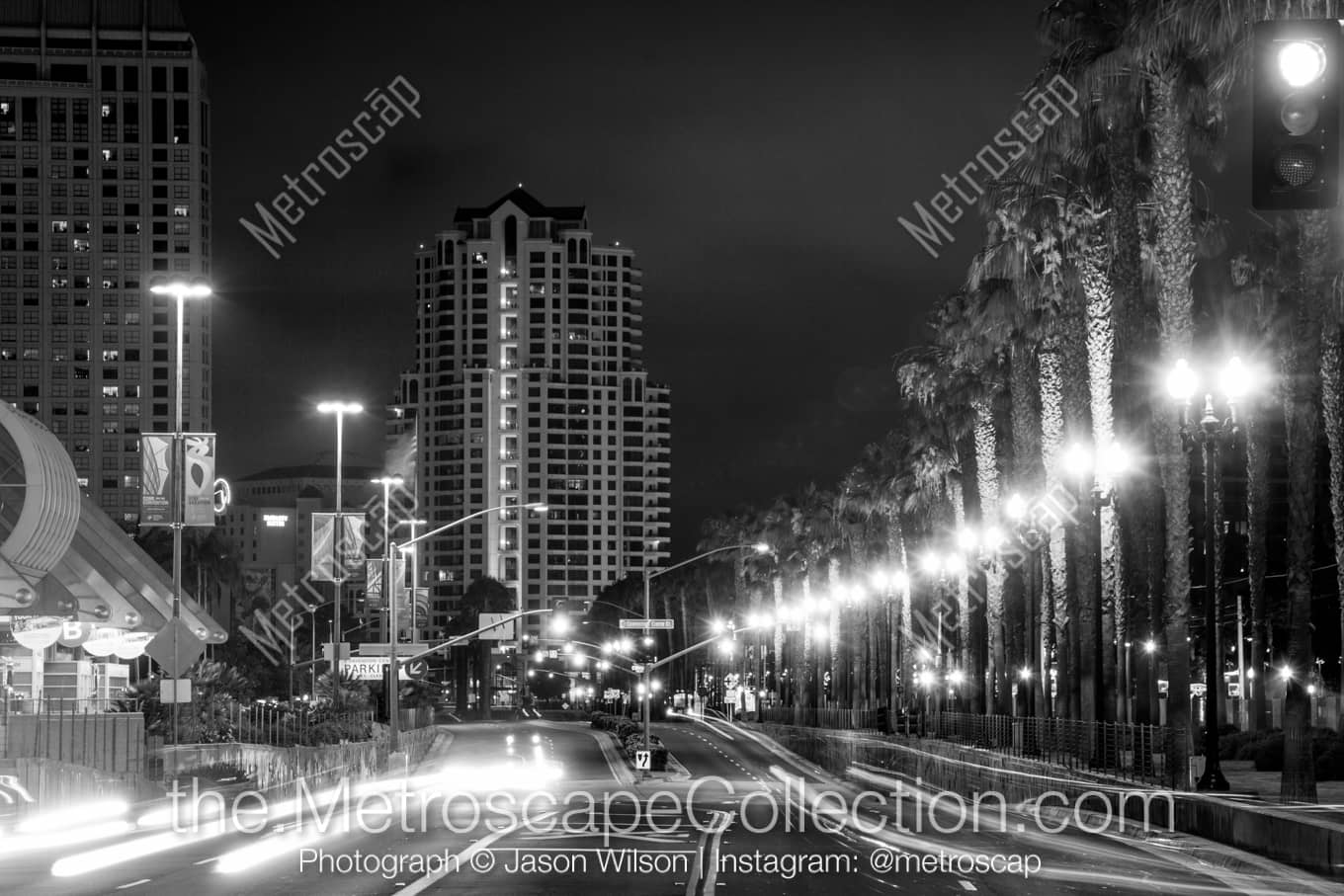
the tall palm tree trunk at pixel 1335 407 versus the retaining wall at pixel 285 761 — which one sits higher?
the tall palm tree trunk at pixel 1335 407

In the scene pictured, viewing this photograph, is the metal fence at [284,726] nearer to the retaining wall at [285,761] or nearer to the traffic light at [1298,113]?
the retaining wall at [285,761]

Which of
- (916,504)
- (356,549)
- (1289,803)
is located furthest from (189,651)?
(916,504)

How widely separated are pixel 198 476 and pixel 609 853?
57.2 ft

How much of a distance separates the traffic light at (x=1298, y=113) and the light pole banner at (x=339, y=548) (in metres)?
44.7

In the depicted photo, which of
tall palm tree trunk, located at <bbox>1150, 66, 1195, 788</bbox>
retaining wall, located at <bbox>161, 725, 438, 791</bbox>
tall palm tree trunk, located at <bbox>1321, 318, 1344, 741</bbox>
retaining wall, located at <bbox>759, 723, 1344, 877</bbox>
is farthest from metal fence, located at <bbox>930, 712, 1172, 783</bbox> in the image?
retaining wall, located at <bbox>161, 725, 438, 791</bbox>

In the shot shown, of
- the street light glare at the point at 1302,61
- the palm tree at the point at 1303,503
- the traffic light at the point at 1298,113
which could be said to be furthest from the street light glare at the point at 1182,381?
the street light glare at the point at 1302,61

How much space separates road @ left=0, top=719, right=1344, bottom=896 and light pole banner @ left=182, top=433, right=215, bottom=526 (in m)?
6.96

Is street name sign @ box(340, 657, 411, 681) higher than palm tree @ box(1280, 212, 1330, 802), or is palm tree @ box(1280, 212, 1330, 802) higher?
palm tree @ box(1280, 212, 1330, 802)

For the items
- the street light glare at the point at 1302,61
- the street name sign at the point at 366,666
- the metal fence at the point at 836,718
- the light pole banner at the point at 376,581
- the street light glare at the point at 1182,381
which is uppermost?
the street light glare at the point at 1182,381

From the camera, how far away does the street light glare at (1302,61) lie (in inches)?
421

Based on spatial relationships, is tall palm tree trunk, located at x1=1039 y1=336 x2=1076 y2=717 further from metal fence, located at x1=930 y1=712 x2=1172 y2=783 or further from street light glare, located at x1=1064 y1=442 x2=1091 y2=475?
street light glare, located at x1=1064 y1=442 x2=1091 y2=475

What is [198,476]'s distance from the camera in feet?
132

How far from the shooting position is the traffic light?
10703 mm

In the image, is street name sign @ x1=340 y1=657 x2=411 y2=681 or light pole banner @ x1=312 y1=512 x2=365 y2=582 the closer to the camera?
light pole banner @ x1=312 y1=512 x2=365 y2=582
